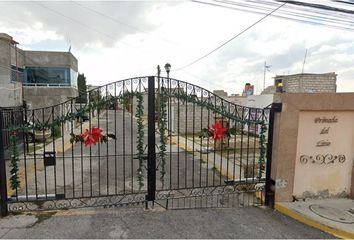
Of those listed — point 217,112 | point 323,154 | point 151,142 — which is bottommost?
point 323,154

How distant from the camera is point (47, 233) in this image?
3664 millimetres

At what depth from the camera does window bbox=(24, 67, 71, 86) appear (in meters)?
19.4

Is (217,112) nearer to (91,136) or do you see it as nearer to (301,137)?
(301,137)

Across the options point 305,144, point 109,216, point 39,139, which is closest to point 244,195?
point 305,144

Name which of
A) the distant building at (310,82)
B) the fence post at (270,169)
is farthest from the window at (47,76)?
the fence post at (270,169)

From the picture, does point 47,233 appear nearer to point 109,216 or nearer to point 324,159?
point 109,216

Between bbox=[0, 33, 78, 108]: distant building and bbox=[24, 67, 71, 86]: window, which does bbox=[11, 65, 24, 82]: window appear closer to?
bbox=[0, 33, 78, 108]: distant building

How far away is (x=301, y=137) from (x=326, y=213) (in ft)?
4.56

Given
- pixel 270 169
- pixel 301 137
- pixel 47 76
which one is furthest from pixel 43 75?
pixel 301 137

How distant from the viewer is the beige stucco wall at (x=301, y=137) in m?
4.57

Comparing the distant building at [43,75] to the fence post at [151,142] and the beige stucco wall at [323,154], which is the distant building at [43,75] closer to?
the fence post at [151,142]

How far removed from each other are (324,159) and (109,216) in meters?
4.22

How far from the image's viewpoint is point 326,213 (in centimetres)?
440

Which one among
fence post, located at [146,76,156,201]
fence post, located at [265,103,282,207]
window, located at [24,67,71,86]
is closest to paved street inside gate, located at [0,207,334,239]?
fence post, located at [265,103,282,207]
